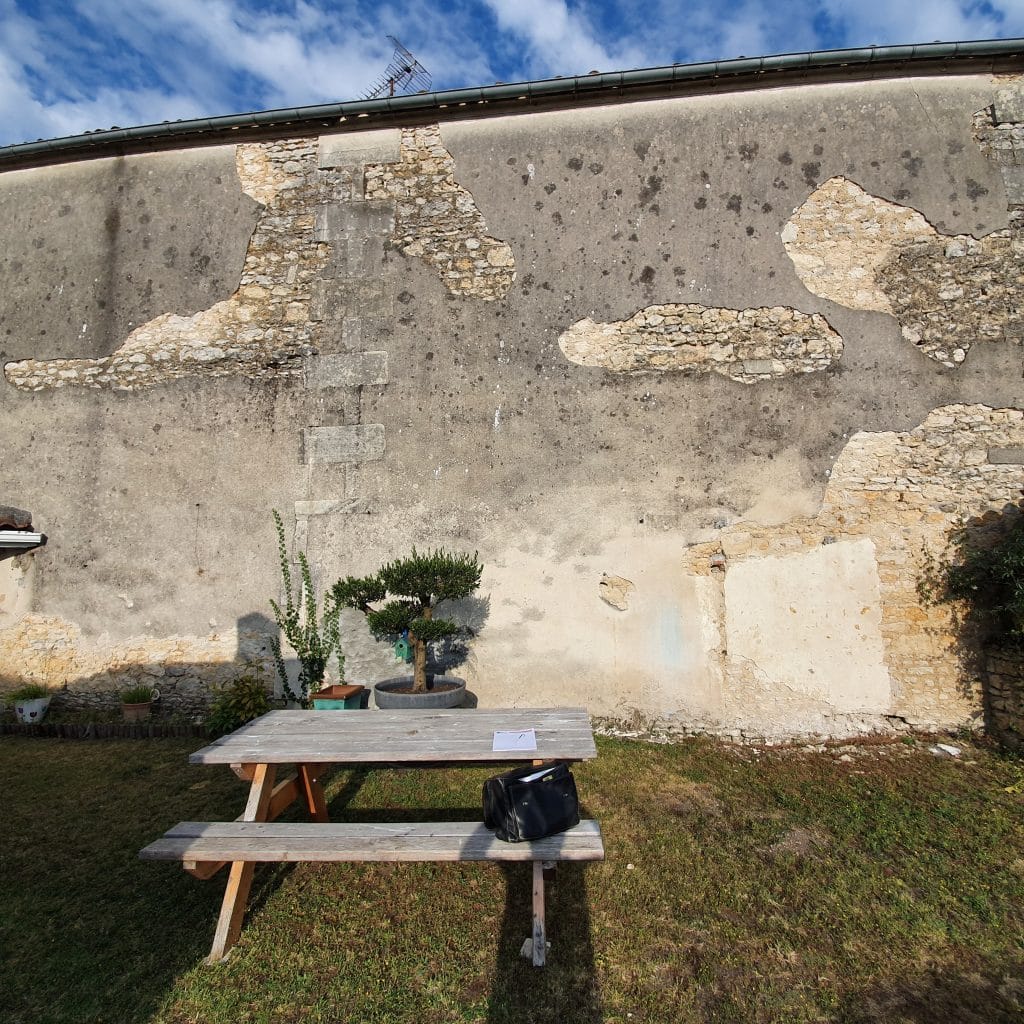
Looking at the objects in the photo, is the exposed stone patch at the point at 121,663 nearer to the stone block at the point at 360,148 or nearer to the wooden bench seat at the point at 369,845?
the wooden bench seat at the point at 369,845

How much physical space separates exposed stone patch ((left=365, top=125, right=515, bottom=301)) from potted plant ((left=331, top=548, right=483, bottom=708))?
101 inches

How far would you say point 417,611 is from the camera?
4.64 meters

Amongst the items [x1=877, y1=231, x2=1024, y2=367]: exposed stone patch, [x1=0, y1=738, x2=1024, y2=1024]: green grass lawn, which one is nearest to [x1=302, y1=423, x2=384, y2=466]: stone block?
[x1=0, y1=738, x2=1024, y2=1024]: green grass lawn

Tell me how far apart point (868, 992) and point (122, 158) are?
8.48 m

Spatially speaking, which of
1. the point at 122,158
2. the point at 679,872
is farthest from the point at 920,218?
the point at 122,158

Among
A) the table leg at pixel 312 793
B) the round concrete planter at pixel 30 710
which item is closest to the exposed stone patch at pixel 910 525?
the table leg at pixel 312 793

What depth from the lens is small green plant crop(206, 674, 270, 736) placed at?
5.29 metres

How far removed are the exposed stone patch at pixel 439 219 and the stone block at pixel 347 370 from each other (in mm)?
927

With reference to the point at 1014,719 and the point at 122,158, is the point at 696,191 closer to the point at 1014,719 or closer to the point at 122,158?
the point at 1014,719

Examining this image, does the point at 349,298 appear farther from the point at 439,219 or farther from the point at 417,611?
the point at 417,611

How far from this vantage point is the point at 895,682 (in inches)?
198

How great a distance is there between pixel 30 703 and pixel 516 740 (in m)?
5.06

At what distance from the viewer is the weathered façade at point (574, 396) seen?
5188mm

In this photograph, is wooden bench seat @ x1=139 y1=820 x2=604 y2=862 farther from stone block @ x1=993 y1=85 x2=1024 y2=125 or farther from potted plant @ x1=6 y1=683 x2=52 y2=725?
stone block @ x1=993 y1=85 x2=1024 y2=125
